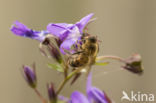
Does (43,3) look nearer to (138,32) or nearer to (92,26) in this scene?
(92,26)

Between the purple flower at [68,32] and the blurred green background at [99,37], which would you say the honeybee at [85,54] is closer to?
the purple flower at [68,32]

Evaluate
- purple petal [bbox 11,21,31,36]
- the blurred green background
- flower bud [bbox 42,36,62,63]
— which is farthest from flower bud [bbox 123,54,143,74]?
the blurred green background

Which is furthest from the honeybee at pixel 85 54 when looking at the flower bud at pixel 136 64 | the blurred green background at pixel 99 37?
the blurred green background at pixel 99 37

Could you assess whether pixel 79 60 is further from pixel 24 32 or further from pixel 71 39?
pixel 24 32

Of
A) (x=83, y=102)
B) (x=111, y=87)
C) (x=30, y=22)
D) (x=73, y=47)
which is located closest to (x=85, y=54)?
(x=73, y=47)

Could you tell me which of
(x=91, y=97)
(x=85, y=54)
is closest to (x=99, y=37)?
(x=91, y=97)

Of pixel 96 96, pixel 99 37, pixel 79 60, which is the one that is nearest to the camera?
pixel 79 60
